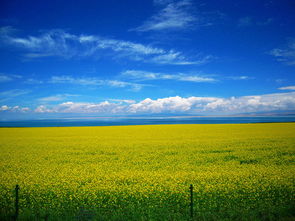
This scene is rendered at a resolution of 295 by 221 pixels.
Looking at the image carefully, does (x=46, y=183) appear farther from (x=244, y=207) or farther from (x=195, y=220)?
(x=244, y=207)

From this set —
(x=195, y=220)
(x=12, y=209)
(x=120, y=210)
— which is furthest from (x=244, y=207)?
(x=12, y=209)

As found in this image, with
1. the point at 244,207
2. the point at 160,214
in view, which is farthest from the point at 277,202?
the point at 160,214

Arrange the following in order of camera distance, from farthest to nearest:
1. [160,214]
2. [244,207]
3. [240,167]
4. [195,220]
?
[240,167]
[244,207]
[160,214]
[195,220]

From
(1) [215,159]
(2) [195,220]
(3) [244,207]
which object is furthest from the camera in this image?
(1) [215,159]

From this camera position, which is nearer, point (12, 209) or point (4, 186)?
point (12, 209)

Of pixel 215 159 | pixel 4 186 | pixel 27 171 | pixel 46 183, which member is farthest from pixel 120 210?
pixel 215 159

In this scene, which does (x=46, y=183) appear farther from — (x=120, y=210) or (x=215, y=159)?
(x=215, y=159)

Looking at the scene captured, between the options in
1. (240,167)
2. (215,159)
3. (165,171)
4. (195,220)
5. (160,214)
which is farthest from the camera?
(215,159)

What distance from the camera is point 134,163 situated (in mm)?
17750

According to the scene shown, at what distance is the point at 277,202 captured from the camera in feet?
29.1

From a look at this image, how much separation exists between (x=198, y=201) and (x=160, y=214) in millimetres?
2362

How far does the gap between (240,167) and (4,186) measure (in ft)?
53.8

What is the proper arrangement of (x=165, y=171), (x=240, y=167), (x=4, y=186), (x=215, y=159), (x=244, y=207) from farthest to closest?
(x=215, y=159), (x=240, y=167), (x=165, y=171), (x=4, y=186), (x=244, y=207)

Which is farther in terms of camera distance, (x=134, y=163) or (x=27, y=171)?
(x=134, y=163)
